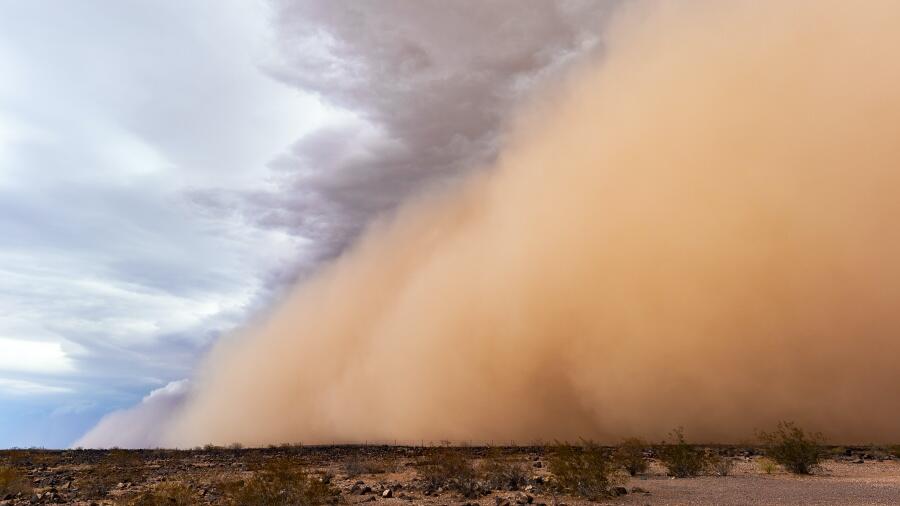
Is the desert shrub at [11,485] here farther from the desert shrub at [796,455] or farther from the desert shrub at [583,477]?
the desert shrub at [796,455]

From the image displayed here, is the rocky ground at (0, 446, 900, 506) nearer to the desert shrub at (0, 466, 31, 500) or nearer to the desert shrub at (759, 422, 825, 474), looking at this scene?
the desert shrub at (0, 466, 31, 500)

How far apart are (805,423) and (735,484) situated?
3617cm

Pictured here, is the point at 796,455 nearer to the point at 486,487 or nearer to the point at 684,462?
the point at 684,462

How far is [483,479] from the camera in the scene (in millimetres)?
18500

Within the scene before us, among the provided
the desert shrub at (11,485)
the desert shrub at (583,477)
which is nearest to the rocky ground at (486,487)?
the desert shrub at (11,485)

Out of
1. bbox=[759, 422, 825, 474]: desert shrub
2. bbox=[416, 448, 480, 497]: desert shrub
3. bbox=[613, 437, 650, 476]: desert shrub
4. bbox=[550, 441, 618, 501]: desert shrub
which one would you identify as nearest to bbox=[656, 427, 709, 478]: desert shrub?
bbox=[613, 437, 650, 476]: desert shrub

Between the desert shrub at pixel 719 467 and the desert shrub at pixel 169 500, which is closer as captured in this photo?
the desert shrub at pixel 169 500

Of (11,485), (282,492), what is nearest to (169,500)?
(282,492)

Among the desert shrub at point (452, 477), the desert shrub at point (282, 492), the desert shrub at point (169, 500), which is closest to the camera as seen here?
the desert shrub at point (282, 492)

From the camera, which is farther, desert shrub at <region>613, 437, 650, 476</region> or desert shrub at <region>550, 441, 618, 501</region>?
desert shrub at <region>613, 437, 650, 476</region>

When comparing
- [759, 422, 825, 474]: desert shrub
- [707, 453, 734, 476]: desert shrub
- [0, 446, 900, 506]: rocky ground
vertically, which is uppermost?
[759, 422, 825, 474]: desert shrub

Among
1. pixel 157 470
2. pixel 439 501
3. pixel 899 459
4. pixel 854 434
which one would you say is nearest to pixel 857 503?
pixel 439 501

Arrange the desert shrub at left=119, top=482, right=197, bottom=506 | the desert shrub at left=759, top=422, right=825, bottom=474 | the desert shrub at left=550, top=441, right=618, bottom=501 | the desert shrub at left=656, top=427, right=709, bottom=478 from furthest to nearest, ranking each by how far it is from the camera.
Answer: the desert shrub at left=759, top=422, right=825, bottom=474
the desert shrub at left=656, top=427, right=709, bottom=478
the desert shrub at left=119, top=482, right=197, bottom=506
the desert shrub at left=550, top=441, right=618, bottom=501

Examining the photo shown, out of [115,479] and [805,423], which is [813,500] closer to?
[115,479]
